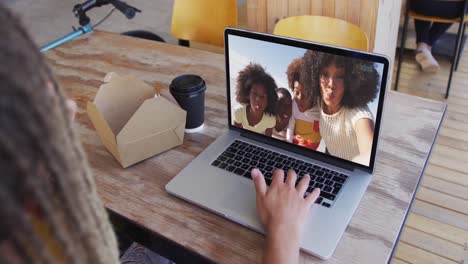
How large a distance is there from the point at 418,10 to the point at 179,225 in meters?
2.42

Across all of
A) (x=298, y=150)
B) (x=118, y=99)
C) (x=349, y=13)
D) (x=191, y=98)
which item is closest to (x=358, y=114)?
(x=298, y=150)

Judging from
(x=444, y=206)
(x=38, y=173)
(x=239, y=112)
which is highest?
(x=38, y=173)

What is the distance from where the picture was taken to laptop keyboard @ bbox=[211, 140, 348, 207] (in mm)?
885

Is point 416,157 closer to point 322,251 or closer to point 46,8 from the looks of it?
point 322,251

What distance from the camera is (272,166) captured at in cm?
95

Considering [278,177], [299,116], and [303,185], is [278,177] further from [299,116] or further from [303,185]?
[299,116]

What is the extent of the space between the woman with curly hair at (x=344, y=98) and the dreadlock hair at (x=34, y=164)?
62 centimetres

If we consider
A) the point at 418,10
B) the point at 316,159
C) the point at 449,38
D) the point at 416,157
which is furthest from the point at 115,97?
the point at 449,38

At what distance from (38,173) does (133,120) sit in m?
0.69

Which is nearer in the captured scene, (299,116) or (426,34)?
(299,116)

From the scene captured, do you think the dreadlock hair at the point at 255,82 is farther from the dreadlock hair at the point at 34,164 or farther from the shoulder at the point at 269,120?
the dreadlock hair at the point at 34,164

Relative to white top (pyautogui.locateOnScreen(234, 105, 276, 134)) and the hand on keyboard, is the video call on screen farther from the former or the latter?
the hand on keyboard

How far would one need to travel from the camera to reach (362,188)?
885 mm

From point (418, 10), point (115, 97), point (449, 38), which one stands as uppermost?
point (115, 97)
